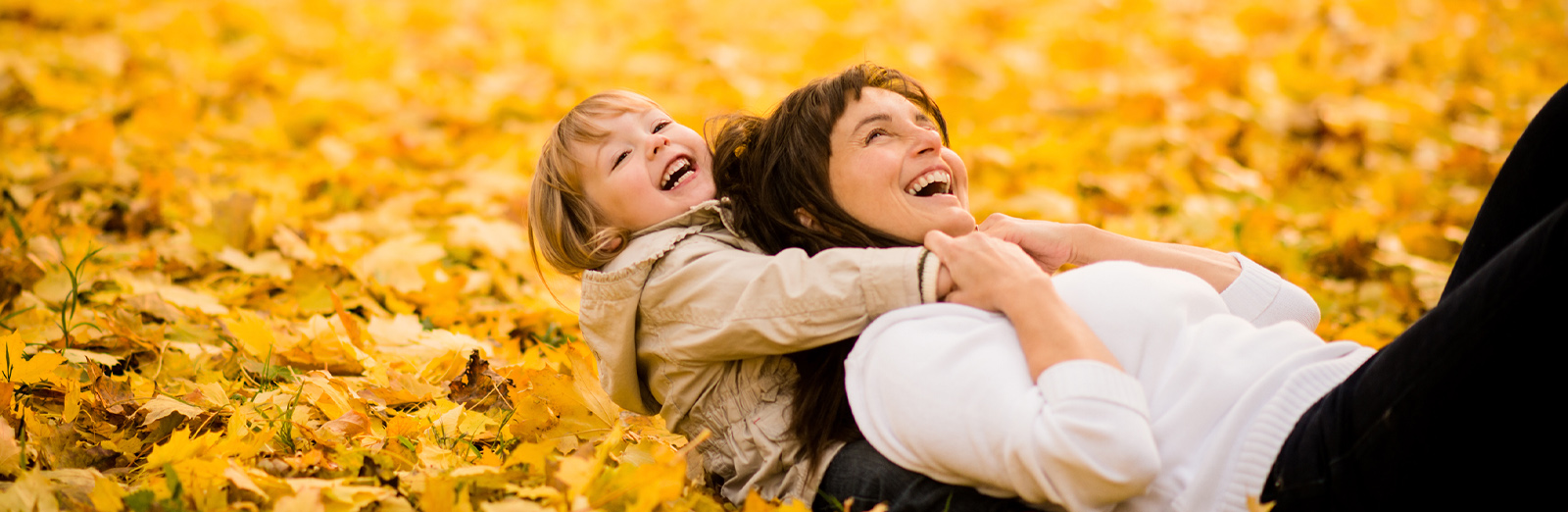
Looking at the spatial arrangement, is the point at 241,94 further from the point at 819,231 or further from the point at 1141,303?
the point at 1141,303

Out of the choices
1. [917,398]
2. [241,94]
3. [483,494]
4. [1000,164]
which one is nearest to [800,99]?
[917,398]

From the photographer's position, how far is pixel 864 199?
2.01 metres

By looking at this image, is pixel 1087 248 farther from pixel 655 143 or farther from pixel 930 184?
pixel 655 143

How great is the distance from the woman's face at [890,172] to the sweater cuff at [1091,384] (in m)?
0.55

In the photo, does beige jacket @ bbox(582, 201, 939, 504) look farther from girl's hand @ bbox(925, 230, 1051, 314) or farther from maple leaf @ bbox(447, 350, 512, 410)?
maple leaf @ bbox(447, 350, 512, 410)

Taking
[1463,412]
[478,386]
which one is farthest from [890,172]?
[478,386]

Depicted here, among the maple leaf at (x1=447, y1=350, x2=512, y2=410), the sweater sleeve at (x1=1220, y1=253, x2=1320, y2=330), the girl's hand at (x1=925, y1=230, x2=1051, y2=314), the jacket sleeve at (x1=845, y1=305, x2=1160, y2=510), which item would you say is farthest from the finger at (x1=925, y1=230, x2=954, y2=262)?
the maple leaf at (x1=447, y1=350, x2=512, y2=410)

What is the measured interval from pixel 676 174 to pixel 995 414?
0.92 m

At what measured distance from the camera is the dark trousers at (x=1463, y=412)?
131 cm

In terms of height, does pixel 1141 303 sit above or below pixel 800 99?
→ below

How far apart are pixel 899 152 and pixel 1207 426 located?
0.75m

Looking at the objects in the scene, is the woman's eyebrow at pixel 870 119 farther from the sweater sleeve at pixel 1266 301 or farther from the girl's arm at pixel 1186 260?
the sweater sleeve at pixel 1266 301

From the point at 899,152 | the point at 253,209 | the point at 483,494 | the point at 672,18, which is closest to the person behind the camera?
the point at 483,494

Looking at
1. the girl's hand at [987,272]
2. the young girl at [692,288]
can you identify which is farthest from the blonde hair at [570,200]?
the girl's hand at [987,272]
